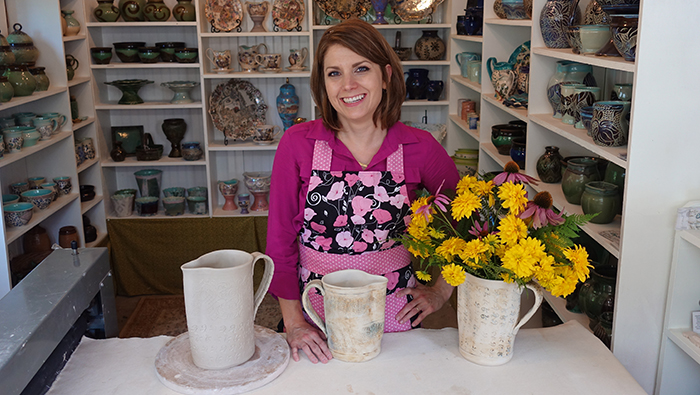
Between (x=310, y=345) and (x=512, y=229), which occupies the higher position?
(x=512, y=229)

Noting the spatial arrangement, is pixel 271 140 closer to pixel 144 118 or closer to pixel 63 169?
pixel 144 118

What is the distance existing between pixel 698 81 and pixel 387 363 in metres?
0.91

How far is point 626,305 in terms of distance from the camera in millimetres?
1546

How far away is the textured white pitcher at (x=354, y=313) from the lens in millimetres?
1153

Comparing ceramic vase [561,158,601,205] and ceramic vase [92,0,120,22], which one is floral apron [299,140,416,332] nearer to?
ceramic vase [561,158,601,205]

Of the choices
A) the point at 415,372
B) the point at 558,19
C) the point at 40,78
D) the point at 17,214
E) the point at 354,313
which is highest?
the point at 558,19

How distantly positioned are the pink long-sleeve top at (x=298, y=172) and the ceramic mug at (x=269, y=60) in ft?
7.29

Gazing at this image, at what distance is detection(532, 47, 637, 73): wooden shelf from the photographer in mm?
1497

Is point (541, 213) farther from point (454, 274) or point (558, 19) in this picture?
point (558, 19)

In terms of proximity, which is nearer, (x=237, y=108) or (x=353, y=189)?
(x=353, y=189)

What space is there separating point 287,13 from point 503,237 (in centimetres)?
300

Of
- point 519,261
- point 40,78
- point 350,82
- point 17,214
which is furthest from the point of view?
point 40,78

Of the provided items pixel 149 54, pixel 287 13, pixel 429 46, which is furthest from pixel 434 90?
pixel 149 54

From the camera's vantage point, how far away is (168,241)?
386 centimetres
